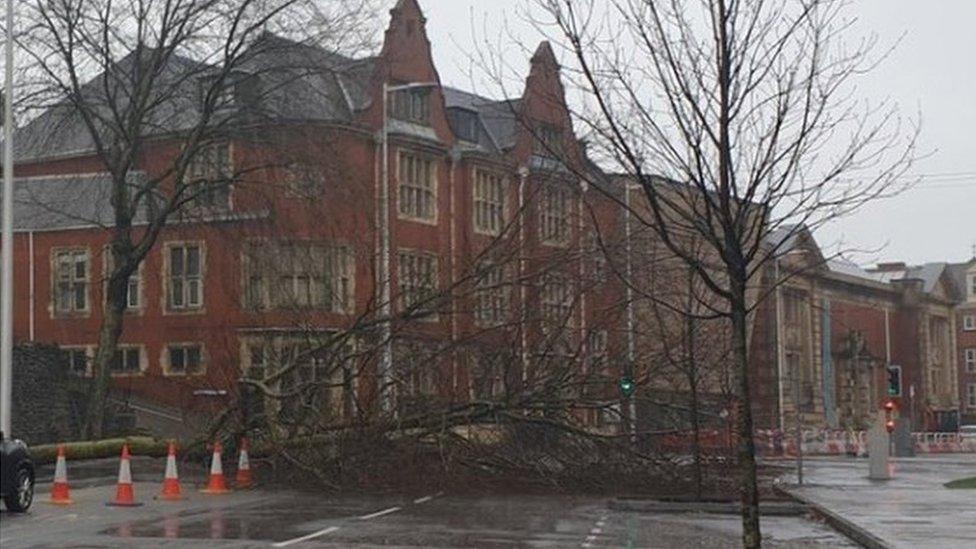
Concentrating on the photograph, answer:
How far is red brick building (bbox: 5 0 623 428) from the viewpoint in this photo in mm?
30641

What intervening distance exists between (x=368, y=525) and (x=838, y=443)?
48.3 m

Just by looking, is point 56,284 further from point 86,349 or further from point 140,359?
point 140,359

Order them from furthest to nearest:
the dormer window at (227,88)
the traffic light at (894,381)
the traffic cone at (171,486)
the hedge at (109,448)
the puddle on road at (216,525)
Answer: the traffic light at (894,381)
the dormer window at (227,88)
the hedge at (109,448)
the traffic cone at (171,486)
the puddle on road at (216,525)

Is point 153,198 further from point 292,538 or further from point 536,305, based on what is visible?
point 292,538

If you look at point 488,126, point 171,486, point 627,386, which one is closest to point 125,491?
point 171,486

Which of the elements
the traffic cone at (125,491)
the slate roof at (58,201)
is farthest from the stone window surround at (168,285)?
the traffic cone at (125,491)

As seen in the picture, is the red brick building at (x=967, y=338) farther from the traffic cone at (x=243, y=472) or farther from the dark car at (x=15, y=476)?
the dark car at (x=15, y=476)

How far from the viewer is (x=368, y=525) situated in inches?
832

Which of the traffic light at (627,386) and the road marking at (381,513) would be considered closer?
the road marking at (381,513)

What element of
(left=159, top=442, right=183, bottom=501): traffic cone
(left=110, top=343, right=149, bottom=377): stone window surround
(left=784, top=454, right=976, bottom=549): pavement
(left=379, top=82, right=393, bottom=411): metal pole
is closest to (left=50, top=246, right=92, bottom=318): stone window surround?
(left=110, top=343, right=149, bottom=377): stone window surround

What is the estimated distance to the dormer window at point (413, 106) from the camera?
51.9m

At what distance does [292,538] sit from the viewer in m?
18.8

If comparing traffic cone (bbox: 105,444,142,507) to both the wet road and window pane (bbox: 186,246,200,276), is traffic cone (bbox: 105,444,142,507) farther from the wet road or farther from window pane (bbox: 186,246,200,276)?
window pane (bbox: 186,246,200,276)

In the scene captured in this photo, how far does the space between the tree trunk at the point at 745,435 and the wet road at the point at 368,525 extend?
6.13m
